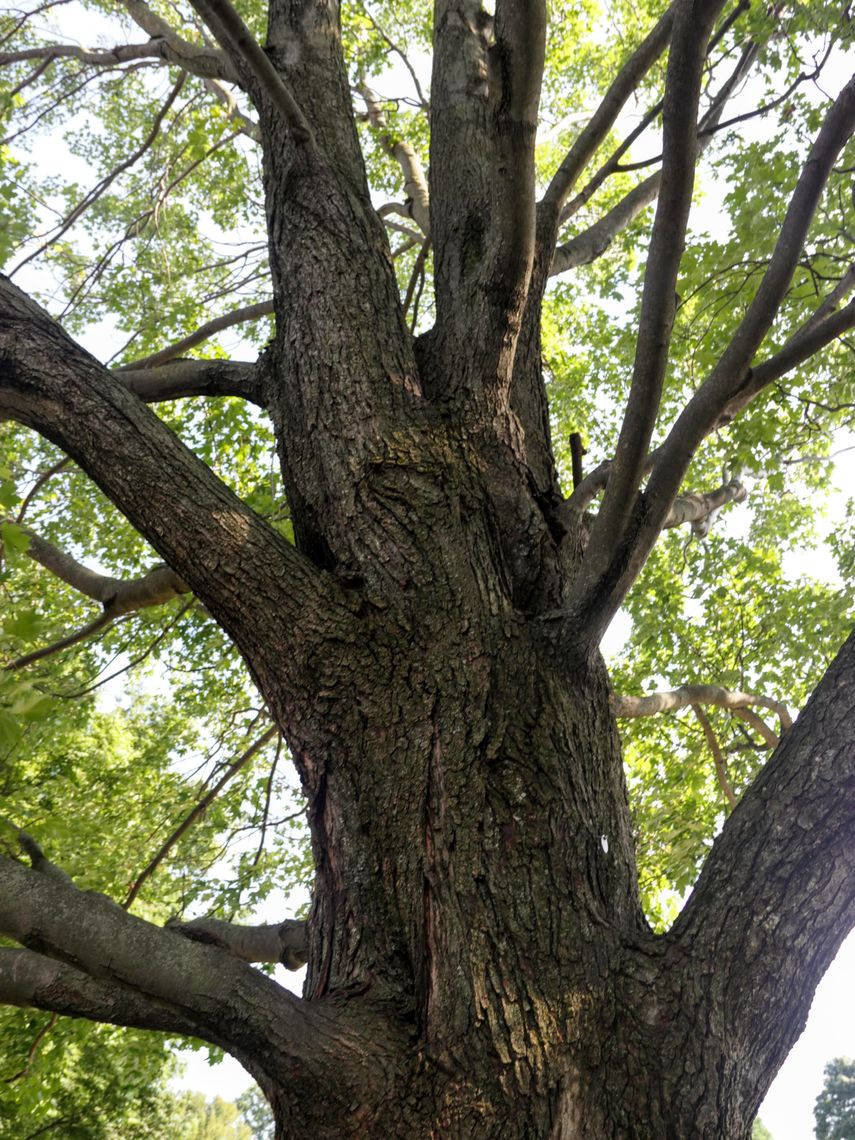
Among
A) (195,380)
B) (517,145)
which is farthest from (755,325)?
(195,380)

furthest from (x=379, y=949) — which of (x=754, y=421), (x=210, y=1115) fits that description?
(x=210, y=1115)

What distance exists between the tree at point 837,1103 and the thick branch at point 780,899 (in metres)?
34.2

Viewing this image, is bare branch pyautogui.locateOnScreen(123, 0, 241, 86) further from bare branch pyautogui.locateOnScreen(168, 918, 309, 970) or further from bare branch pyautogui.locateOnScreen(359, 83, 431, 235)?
bare branch pyautogui.locateOnScreen(168, 918, 309, 970)

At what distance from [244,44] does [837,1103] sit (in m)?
36.7

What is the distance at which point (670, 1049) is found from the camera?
215cm

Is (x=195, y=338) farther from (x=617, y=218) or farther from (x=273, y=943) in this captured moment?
(x=273, y=943)

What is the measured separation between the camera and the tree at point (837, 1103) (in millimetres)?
29766

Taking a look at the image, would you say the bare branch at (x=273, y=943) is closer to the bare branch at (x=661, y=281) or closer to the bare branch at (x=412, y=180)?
the bare branch at (x=661, y=281)

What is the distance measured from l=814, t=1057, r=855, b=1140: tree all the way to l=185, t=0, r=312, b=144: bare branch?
35321 millimetres

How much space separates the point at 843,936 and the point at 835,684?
63cm

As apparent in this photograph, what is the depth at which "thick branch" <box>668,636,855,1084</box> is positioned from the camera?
2.18 meters

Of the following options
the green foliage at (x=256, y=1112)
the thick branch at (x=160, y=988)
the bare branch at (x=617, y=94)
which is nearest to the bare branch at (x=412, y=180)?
the bare branch at (x=617, y=94)

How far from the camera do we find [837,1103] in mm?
30531

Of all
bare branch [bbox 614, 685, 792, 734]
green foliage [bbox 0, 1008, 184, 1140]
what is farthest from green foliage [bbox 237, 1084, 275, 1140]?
bare branch [bbox 614, 685, 792, 734]
